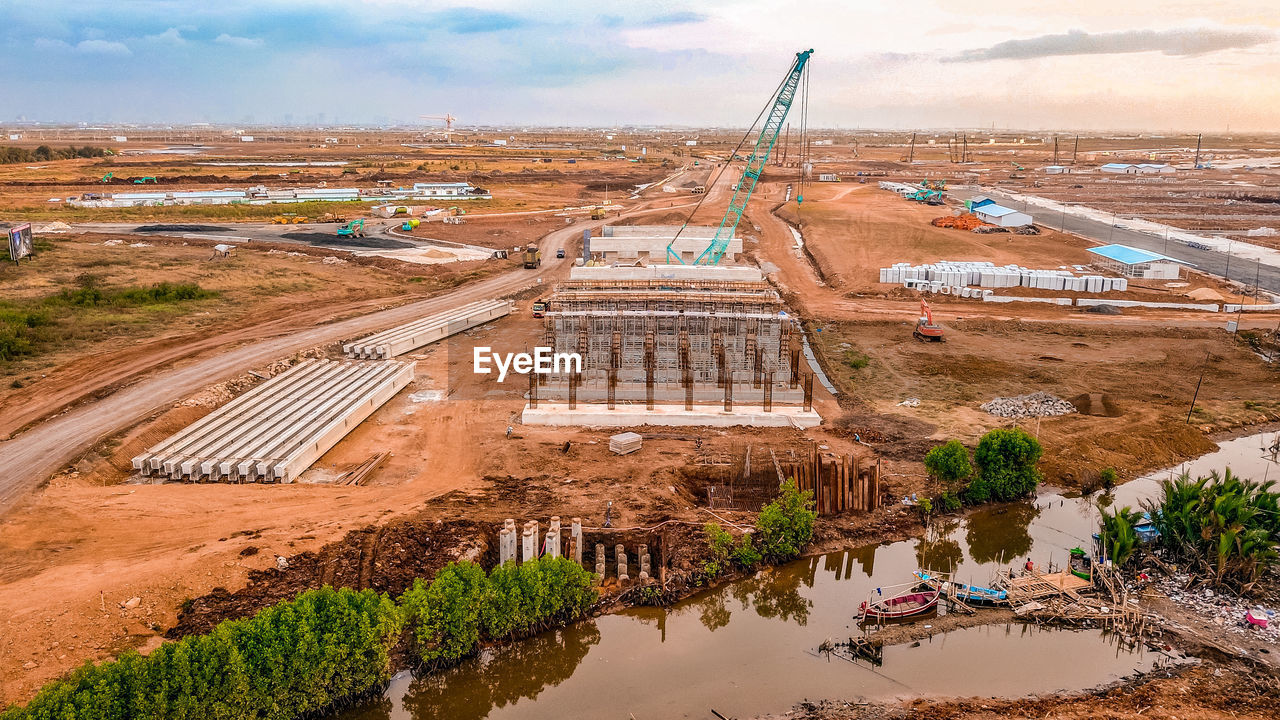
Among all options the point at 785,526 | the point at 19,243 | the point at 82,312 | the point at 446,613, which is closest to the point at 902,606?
the point at 785,526

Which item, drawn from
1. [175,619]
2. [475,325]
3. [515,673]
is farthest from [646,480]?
[475,325]

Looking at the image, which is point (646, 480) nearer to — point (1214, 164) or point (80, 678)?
point (80, 678)

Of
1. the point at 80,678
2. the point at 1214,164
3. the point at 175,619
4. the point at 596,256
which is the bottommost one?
the point at 175,619

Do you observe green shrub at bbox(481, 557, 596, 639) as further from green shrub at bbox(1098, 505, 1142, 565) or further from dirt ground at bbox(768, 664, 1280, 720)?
green shrub at bbox(1098, 505, 1142, 565)

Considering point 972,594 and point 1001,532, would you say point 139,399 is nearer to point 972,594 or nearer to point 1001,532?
point 972,594

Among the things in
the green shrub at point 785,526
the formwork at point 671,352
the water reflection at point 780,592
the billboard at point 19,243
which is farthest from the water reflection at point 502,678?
the billboard at point 19,243

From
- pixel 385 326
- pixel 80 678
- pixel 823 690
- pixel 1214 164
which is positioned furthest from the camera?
pixel 1214 164

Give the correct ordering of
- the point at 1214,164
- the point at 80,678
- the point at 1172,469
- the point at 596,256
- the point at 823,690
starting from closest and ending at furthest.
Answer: the point at 80,678
the point at 823,690
the point at 1172,469
the point at 596,256
the point at 1214,164
